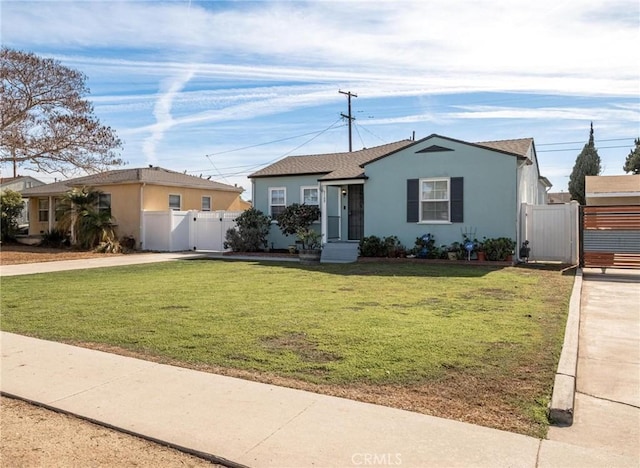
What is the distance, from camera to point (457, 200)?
16.0 m

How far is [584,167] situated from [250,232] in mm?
30258

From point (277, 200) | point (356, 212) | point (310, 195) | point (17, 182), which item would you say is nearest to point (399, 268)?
point (356, 212)

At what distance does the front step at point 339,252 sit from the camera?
17.3 m

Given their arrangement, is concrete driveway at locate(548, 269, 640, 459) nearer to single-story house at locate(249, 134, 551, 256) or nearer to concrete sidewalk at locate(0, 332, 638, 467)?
concrete sidewalk at locate(0, 332, 638, 467)

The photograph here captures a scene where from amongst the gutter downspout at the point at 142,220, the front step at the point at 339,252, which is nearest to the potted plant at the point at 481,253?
the front step at the point at 339,252

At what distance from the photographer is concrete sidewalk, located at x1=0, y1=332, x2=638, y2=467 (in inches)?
128

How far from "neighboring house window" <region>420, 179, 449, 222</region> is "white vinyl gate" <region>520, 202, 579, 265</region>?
8.10 ft

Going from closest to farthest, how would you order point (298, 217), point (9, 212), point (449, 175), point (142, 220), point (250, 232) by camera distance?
1. point (449, 175)
2. point (298, 217)
3. point (250, 232)
4. point (142, 220)
5. point (9, 212)

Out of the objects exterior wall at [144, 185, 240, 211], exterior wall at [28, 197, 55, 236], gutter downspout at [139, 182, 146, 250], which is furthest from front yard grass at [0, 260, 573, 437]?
exterior wall at [28, 197, 55, 236]

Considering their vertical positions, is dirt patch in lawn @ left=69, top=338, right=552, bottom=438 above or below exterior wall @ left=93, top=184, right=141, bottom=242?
below

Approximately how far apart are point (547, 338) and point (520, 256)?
10092mm

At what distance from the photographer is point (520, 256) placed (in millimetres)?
15484

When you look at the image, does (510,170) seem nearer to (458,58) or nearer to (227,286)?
(458,58)

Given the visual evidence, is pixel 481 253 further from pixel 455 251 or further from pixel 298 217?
pixel 298 217
